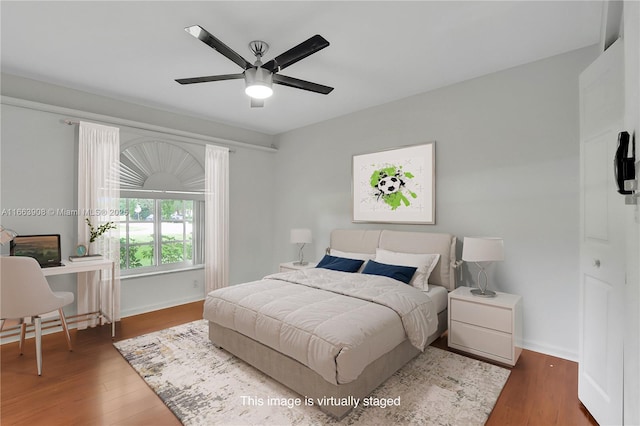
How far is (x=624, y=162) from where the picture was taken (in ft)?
4.22

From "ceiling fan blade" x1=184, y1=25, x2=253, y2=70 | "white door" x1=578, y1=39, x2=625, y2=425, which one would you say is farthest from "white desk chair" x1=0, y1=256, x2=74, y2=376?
"white door" x1=578, y1=39, x2=625, y2=425

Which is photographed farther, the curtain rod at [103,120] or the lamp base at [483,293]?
the curtain rod at [103,120]

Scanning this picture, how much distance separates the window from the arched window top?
0.27 m

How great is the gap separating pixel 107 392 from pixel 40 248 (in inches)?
72.8

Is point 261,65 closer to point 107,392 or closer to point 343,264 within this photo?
point 343,264

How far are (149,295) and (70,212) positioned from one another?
4.61 ft

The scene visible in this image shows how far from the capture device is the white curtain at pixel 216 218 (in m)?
4.64

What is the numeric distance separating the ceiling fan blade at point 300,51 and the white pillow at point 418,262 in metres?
2.35

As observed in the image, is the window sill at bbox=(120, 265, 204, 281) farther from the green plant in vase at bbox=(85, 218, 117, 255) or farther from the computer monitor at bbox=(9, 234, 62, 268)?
the computer monitor at bbox=(9, 234, 62, 268)

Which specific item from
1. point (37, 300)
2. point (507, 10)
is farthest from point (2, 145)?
point (507, 10)

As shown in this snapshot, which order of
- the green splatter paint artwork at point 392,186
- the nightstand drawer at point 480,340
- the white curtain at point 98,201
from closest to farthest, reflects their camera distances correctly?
the nightstand drawer at point 480,340 → the white curtain at point 98,201 → the green splatter paint artwork at point 392,186

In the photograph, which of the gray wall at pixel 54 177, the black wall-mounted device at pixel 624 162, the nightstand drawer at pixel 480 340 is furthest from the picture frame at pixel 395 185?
the gray wall at pixel 54 177

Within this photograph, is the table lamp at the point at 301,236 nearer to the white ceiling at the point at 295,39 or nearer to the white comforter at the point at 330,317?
the white comforter at the point at 330,317

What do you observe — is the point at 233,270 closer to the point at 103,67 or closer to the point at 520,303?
the point at 103,67
